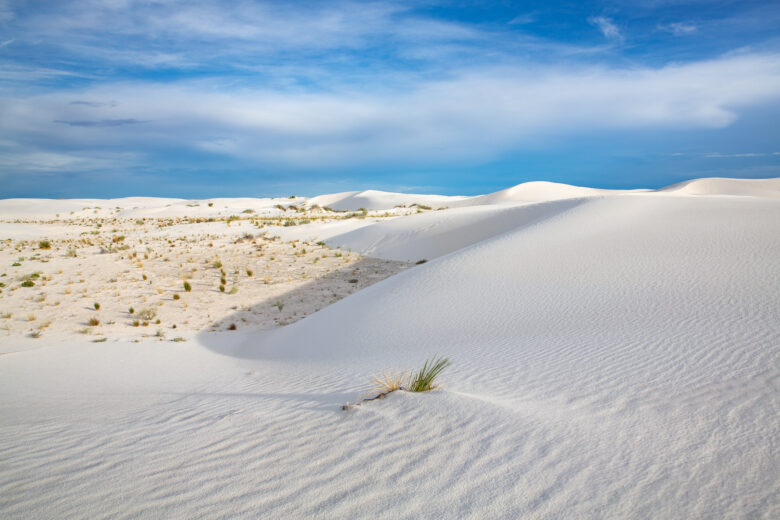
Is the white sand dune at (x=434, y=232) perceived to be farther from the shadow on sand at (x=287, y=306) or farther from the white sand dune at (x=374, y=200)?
the white sand dune at (x=374, y=200)

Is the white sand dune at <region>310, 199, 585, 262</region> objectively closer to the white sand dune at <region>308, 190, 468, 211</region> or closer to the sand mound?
the sand mound

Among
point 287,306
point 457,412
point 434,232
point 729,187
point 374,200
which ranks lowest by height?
point 457,412

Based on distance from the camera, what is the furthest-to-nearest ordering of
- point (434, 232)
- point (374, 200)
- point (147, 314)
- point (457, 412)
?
1. point (374, 200)
2. point (434, 232)
3. point (147, 314)
4. point (457, 412)

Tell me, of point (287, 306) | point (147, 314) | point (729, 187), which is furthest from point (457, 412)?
point (729, 187)

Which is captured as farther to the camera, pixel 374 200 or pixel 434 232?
pixel 374 200

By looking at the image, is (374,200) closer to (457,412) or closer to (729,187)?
(729,187)

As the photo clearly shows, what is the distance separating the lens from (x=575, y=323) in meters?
6.00

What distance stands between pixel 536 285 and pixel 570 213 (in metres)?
8.21

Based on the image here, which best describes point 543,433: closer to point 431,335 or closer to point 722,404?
point 722,404

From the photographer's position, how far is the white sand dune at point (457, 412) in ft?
7.98

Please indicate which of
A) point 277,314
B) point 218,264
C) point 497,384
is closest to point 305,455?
point 497,384

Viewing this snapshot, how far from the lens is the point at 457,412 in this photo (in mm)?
3203

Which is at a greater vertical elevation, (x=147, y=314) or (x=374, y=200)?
(x=374, y=200)

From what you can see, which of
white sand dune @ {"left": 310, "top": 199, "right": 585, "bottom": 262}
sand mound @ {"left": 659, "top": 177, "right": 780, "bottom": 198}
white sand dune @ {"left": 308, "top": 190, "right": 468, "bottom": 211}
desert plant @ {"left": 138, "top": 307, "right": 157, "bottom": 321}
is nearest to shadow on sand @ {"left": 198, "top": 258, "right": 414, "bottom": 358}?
desert plant @ {"left": 138, "top": 307, "right": 157, "bottom": 321}
